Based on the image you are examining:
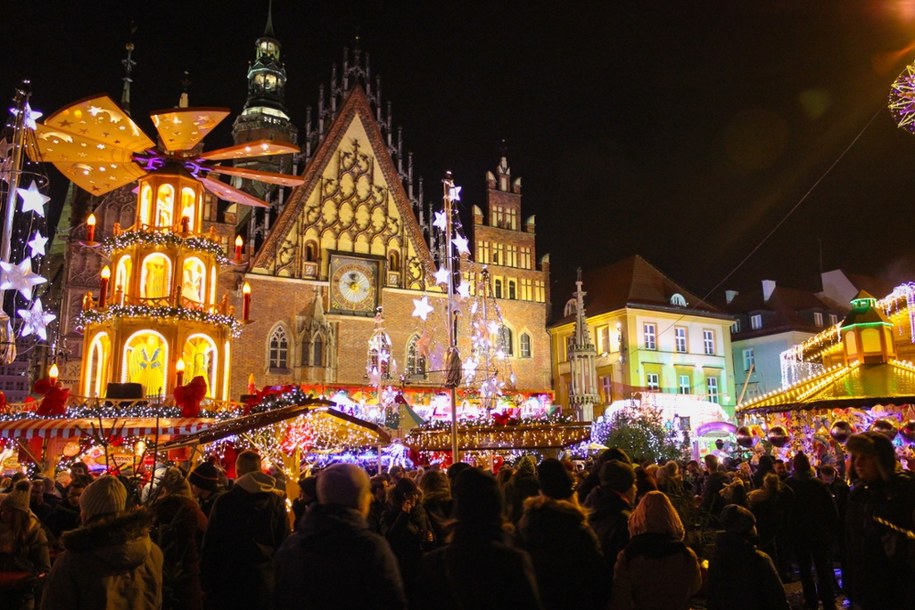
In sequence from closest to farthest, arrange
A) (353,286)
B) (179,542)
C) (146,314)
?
(179,542) < (146,314) < (353,286)

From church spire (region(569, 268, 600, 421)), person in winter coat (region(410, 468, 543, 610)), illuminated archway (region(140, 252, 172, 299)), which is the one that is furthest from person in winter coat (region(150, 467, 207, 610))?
church spire (region(569, 268, 600, 421))

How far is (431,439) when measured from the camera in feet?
46.8

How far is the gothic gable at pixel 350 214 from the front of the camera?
30547 mm

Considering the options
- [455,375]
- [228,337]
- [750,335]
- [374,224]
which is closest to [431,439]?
[455,375]

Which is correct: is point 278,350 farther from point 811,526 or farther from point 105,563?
point 105,563

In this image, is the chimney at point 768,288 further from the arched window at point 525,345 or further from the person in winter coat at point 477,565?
the person in winter coat at point 477,565

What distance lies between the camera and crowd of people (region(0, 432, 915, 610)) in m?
3.14

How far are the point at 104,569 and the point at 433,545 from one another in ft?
10.7

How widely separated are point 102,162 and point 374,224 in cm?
1537

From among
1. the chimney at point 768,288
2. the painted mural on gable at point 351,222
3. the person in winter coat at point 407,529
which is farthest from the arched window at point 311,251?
the chimney at point 768,288

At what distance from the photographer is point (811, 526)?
7285 millimetres

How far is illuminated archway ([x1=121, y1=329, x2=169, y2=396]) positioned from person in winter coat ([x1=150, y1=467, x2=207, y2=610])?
14.0 meters

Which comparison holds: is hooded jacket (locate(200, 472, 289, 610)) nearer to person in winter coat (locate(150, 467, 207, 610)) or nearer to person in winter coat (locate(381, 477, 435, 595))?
person in winter coat (locate(150, 467, 207, 610))

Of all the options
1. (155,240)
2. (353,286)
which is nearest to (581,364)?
(353,286)
